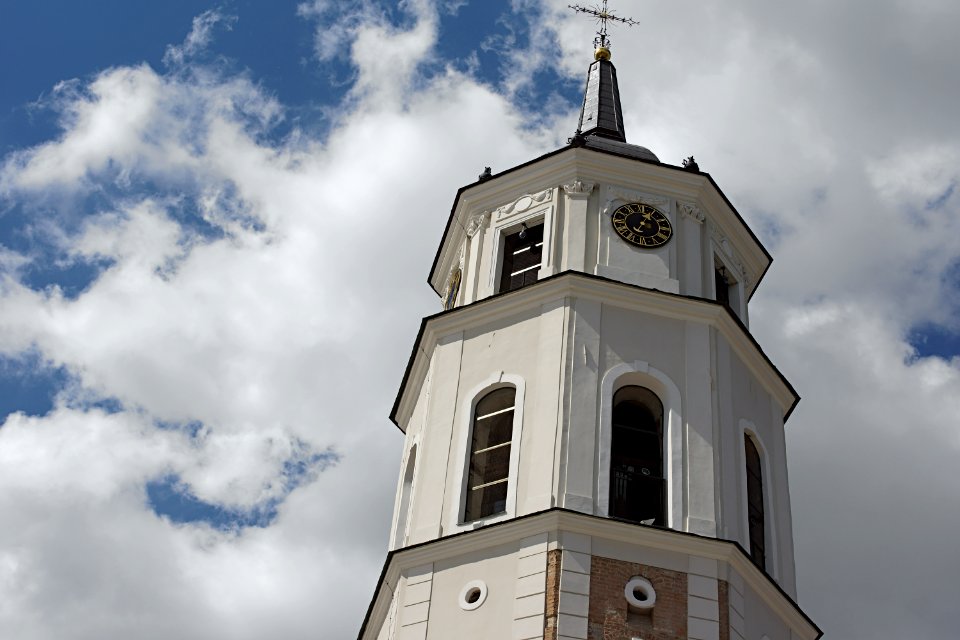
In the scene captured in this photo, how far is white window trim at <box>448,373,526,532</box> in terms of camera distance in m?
26.2

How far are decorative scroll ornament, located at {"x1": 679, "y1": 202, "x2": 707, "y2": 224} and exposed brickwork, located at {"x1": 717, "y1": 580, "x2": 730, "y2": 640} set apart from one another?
8206 mm

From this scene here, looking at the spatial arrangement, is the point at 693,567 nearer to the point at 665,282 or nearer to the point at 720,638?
the point at 720,638

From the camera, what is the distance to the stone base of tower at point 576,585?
79.7 feet

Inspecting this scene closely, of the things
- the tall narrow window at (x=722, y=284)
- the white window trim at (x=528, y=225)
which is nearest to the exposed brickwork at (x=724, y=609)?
the white window trim at (x=528, y=225)

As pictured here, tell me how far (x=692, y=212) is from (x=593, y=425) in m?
6.08

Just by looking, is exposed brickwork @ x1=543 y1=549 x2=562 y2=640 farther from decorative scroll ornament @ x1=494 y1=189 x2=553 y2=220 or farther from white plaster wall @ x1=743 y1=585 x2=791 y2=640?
decorative scroll ornament @ x1=494 y1=189 x2=553 y2=220

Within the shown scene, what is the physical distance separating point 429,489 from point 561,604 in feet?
12.7

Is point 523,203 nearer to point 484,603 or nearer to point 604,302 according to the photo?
point 604,302

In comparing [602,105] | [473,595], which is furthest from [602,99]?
[473,595]

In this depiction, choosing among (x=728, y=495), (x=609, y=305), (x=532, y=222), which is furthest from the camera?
(x=532, y=222)

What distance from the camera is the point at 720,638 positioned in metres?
24.5

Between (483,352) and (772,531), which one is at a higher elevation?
(483,352)

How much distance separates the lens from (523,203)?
31328mm

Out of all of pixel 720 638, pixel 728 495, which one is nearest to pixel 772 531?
pixel 728 495
